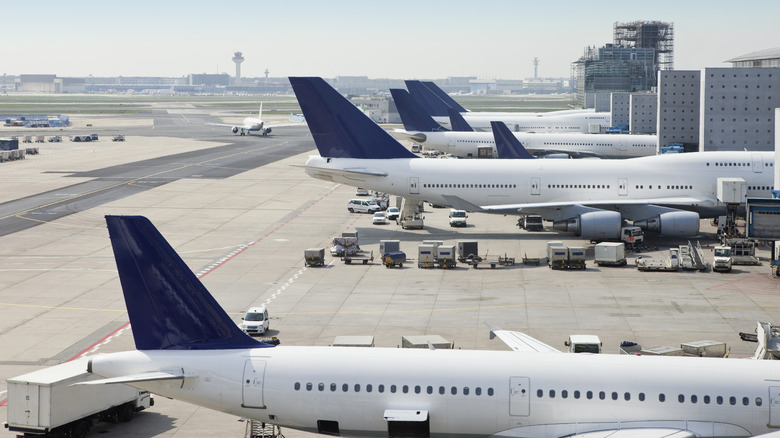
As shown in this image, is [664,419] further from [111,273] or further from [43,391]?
[111,273]

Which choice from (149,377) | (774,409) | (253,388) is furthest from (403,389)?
(774,409)

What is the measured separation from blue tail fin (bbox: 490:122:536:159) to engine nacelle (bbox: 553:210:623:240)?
2342 cm

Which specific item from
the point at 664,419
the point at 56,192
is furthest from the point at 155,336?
the point at 56,192

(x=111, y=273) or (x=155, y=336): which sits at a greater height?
(x=155, y=336)

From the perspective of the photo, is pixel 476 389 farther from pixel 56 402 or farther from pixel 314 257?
pixel 314 257

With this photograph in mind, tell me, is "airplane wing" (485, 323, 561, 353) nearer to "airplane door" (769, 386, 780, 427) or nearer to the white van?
"airplane door" (769, 386, 780, 427)

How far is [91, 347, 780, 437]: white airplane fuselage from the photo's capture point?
22.5 metres

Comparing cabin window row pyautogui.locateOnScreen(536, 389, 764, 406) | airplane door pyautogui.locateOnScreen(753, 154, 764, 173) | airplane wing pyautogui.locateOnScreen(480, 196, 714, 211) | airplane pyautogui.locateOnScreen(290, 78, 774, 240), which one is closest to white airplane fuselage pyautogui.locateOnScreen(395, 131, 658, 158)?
airplane pyautogui.locateOnScreen(290, 78, 774, 240)

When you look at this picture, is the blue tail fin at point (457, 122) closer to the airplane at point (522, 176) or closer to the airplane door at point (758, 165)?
the airplane at point (522, 176)

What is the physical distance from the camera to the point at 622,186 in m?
63.9

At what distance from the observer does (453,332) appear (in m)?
39.6

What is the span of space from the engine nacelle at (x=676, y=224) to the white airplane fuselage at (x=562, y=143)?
47.6 meters

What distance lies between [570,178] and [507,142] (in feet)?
68.1

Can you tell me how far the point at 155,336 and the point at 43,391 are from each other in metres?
4.56
